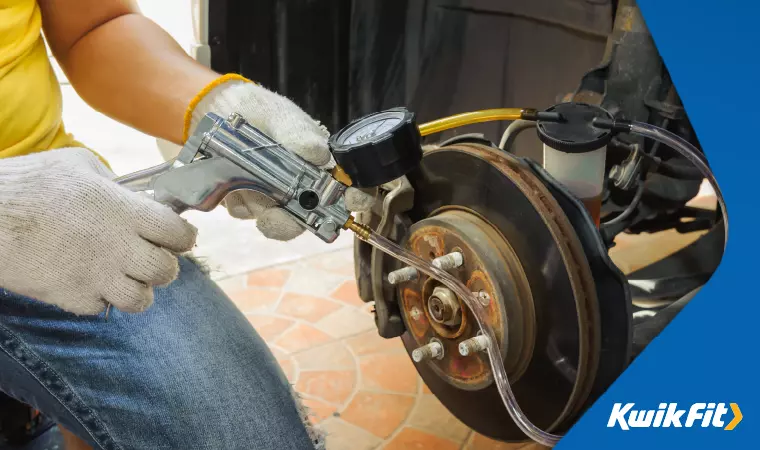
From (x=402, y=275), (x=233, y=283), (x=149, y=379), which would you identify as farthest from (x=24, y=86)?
(x=233, y=283)

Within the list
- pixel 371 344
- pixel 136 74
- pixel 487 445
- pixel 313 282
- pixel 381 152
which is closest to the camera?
pixel 381 152

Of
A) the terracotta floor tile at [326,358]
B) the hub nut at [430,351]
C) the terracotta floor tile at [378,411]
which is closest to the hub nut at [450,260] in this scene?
the hub nut at [430,351]

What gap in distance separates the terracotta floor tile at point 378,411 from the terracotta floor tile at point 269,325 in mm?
261

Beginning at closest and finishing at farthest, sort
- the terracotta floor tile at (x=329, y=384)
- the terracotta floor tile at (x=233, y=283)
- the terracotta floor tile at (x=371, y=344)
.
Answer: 1. the terracotta floor tile at (x=329, y=384)
2. the terracotta floor tile at (x=371, y=344)
3. the terracotta floor tile at (x=233, y=283)

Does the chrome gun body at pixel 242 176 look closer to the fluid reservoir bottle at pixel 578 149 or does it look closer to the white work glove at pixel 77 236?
the white work glove at pixel 77 236

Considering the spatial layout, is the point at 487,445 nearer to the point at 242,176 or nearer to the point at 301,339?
the point at 301,339

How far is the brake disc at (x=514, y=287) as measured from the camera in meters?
0.76

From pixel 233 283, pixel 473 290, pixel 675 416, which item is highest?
pixel 675 416

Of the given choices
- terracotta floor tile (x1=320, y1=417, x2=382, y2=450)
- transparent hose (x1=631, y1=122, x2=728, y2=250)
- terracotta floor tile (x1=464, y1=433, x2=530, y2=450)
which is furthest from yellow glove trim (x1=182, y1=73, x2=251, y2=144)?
terracotta floor tile (x1=464, y1=433, x2=530, y2=450)

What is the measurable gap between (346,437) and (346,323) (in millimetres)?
357

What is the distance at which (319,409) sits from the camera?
1.19 metres

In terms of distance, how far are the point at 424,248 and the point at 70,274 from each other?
1.39 feet

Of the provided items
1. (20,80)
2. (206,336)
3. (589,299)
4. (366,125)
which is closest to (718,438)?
(589,299)

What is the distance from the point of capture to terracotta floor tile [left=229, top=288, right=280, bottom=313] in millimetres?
1501
